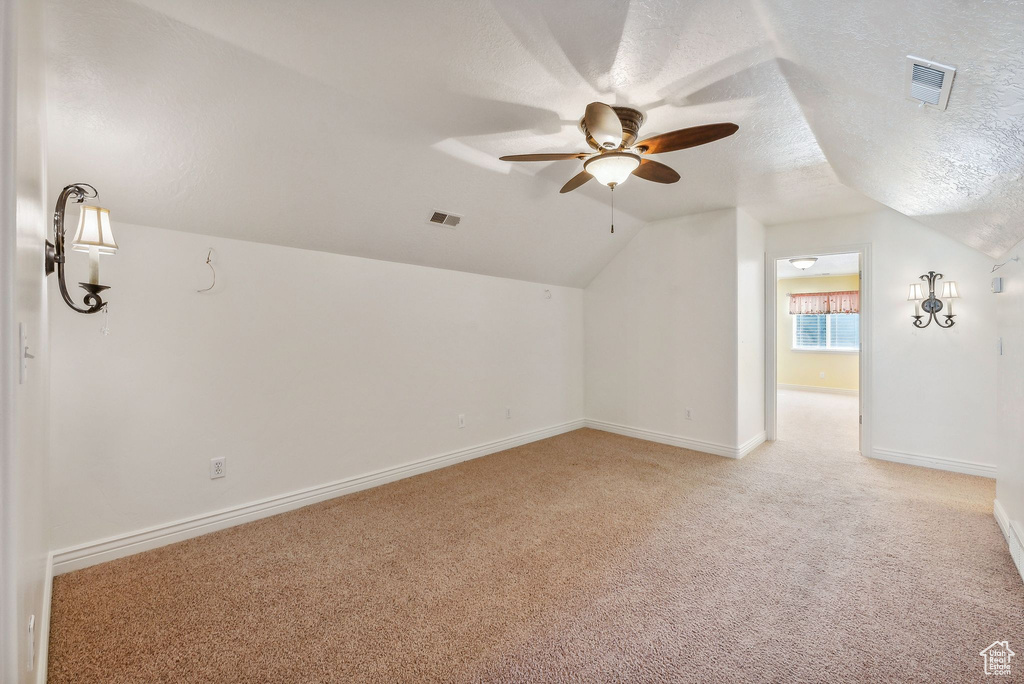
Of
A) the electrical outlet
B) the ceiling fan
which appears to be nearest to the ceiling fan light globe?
the ceiling fan

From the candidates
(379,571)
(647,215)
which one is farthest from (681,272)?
(379,571)

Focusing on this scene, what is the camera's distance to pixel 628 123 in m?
2.34

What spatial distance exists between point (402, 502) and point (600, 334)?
10.1ft

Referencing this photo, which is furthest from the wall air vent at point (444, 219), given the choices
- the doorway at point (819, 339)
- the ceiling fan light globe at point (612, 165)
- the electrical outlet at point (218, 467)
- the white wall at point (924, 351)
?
the doorway at point (819, 339)

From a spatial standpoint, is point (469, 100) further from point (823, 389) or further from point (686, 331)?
point (823, 389)

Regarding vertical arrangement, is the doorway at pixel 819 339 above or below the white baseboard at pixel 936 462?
above

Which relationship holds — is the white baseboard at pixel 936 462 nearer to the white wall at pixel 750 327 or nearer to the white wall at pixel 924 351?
the white wall at pixel 924 351

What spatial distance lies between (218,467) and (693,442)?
405 cm

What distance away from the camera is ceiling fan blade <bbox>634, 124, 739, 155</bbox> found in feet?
6.48

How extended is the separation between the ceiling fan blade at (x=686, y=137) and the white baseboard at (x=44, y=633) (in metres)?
3.09

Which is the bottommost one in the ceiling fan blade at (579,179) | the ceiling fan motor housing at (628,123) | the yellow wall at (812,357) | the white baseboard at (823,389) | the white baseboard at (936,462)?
the white baseboard at (936,462)

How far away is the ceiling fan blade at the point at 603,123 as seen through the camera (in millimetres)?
1863

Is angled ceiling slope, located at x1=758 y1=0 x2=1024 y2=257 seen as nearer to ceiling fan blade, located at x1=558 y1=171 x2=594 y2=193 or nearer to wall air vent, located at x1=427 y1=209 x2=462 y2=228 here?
ceiling fan blade, located at x1=558 y1=171 x2=594 y2=193

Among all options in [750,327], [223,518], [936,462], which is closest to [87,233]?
[223,518]
